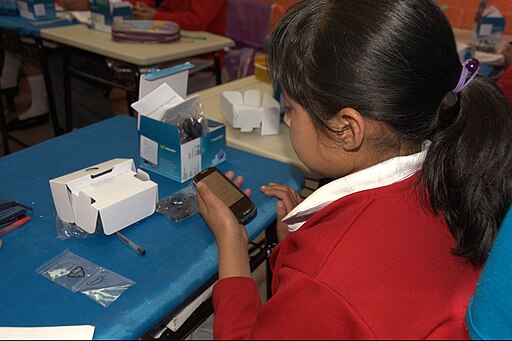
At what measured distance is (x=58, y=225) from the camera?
2.67 feet

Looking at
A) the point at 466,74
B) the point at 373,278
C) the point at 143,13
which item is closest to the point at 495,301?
the point at 373,278

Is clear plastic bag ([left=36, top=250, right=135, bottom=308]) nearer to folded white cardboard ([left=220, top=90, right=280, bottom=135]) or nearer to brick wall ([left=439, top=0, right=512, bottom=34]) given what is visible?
folded white cardboard ([left=220, top=90, right=280, bottom=135])

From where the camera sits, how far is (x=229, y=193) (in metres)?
0.91

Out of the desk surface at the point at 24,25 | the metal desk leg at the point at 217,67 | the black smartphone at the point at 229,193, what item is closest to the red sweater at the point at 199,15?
the metal desk leg at the point at 217,67

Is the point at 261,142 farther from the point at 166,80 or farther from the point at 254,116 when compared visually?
the point at 166,80

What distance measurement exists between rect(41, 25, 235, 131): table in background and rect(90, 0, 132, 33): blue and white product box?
35 mm

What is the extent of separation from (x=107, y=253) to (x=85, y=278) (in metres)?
0.07

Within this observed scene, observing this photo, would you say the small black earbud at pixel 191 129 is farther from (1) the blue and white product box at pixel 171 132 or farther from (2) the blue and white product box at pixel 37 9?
(2) the blue and white product box at pixel 37 9

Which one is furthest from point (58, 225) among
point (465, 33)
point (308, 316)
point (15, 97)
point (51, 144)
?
point (15, 97)

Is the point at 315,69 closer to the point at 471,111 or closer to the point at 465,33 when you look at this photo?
the point at 471,111

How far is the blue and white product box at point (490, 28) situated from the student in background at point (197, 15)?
130 centimetres

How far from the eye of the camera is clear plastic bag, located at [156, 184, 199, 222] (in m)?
0.87

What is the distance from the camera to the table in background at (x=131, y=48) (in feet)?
6.10

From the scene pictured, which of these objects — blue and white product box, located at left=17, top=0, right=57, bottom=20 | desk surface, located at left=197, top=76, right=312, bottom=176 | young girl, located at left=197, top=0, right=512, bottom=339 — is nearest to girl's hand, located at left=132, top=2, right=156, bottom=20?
blue and white product box, located at left=17, top=0, right=57, bottom=20
